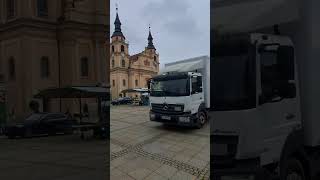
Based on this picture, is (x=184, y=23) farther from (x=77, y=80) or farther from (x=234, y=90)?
(x=77, y=80)

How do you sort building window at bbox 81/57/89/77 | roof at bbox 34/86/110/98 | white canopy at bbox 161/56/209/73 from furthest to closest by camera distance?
white canopy at bbox 161/56/209/73
building window at bbox 81/57/89/77
roof at bbox 34/86/110/98

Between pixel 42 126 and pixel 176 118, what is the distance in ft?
3.84

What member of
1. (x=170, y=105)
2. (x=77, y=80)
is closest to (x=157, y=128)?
Answer: (x=170, y=105)

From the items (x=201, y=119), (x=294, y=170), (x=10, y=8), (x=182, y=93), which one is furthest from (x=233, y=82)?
(x=10, y=8)

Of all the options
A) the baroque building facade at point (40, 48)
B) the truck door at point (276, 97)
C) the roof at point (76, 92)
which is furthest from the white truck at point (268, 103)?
the baroque building facade at point (40, 48)

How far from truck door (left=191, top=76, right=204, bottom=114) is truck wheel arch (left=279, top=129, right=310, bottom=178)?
3.96ft

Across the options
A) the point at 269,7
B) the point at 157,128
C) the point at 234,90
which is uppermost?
the point at 269,7

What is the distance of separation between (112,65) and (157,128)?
2.17 feet

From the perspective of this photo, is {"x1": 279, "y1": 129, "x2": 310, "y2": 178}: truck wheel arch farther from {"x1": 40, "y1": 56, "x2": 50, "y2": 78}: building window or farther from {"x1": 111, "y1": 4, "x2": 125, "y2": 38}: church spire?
{"x1": 40, "y1": 56, "x2": 50, "y2": 78}: building window

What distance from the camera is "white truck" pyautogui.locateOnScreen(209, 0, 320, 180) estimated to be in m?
3.22

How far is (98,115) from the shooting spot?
7.18ft

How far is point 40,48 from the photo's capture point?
1775 mm

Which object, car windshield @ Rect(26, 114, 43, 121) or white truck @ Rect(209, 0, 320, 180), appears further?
white truck @ Rect(209, 0, 320, 180)

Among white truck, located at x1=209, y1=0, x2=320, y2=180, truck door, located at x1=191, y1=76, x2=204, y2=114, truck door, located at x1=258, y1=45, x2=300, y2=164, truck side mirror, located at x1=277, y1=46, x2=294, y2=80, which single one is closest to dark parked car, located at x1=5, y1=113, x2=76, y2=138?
truck door, located at x1=191, y1=76, x2=204, y2=114
